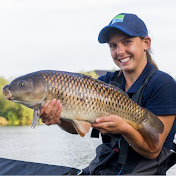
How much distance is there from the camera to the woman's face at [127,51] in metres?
1.70

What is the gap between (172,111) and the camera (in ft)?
5.18

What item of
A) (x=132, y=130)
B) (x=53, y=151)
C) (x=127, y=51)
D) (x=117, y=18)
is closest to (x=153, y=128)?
(x=132, y=130)

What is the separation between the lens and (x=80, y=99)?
1423 millimetres

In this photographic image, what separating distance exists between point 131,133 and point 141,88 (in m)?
0.27

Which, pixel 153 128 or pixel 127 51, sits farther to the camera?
pixel 127 51

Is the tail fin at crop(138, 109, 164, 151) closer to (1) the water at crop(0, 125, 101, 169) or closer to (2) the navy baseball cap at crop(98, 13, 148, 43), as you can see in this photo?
(2) the navy baseball cap at crop(98, 13, 148, 43)

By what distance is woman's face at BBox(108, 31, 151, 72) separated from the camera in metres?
1.70

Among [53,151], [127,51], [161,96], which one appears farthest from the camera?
[53,151]

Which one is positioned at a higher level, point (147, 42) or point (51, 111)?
point (147, 42)

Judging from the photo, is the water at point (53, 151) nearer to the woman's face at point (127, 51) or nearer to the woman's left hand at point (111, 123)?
the woman's face at point (127, 51)

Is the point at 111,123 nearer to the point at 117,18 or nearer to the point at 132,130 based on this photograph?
the point at 132,130

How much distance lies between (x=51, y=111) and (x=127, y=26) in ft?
2.14

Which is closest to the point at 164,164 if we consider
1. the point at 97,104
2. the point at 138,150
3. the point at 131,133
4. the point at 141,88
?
the point at 138,150

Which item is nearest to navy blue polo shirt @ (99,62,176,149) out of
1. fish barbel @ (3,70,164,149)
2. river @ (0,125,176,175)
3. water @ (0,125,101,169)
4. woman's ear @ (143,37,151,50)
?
fish barbel @ (3,70,164,149)
